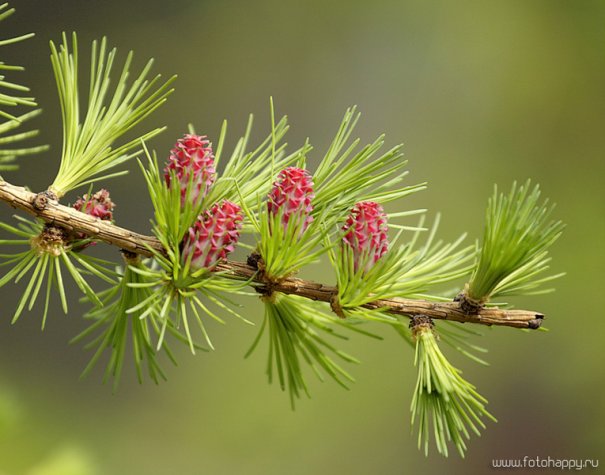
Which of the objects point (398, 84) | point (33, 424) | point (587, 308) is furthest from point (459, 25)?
point (33, 424)

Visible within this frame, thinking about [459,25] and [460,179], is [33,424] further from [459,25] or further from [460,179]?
[459,25]

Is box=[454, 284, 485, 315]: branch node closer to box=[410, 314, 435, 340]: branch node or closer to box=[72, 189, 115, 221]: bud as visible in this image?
box=[410, 314, 435, 340]: branch node

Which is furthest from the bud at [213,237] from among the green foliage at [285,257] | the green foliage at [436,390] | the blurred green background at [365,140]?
the blurred green background at [365,140]

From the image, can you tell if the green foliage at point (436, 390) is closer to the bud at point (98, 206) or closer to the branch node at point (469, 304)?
the branch node at point (469, 304)

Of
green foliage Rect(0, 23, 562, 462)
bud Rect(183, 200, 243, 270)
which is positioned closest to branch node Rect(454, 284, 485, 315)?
green foliage Rect(0, 23, 562, 462)

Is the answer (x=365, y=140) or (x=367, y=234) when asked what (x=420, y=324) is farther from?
(x=365, y=140)

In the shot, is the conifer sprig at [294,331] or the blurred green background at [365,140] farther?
the blurred green background at [365,140]
